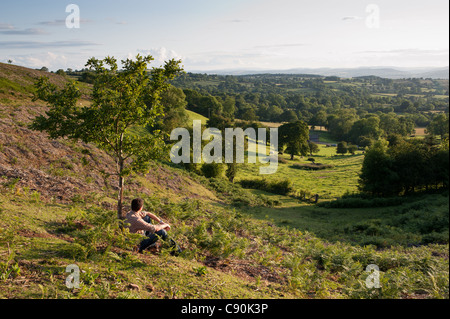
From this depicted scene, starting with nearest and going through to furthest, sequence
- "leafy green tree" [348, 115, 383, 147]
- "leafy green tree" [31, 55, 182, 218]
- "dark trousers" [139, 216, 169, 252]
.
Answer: "dark trousers" [139, 216, 169, 252]
"leafy green tree" [31, 55, 182, 218]
"leafy green tree" [348, 115, 383, 147]

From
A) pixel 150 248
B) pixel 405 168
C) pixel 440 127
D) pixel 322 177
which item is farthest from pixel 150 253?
pixel 440 127

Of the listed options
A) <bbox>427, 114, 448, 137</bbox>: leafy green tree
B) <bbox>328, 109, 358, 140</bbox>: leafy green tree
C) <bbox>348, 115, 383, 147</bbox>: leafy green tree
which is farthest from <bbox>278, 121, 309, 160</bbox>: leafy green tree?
<bbox>328, 109, 358, 140</bbox>: leafy green tree

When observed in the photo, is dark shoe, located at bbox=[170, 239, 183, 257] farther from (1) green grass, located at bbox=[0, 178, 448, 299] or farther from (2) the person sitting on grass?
(1) green grass, located at bbox=[0, 178, 448, 299]

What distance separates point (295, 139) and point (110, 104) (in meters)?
70.8

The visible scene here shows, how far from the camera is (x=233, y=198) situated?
3086cm

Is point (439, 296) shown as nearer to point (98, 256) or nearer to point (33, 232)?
point (98, 256)

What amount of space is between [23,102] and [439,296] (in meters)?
30.9

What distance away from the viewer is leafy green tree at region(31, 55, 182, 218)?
9.38 meters

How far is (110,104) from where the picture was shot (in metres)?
9.59

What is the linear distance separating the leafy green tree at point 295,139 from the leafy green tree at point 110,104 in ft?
226

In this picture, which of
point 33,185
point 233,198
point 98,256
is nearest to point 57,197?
point 33,185

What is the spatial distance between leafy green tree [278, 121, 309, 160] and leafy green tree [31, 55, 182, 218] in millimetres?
69023

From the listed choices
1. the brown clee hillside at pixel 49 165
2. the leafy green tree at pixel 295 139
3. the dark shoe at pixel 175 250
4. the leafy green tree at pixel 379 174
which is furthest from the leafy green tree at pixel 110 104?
the leafy green tree at pixel 295 139

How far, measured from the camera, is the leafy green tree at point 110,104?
30.8 ft
